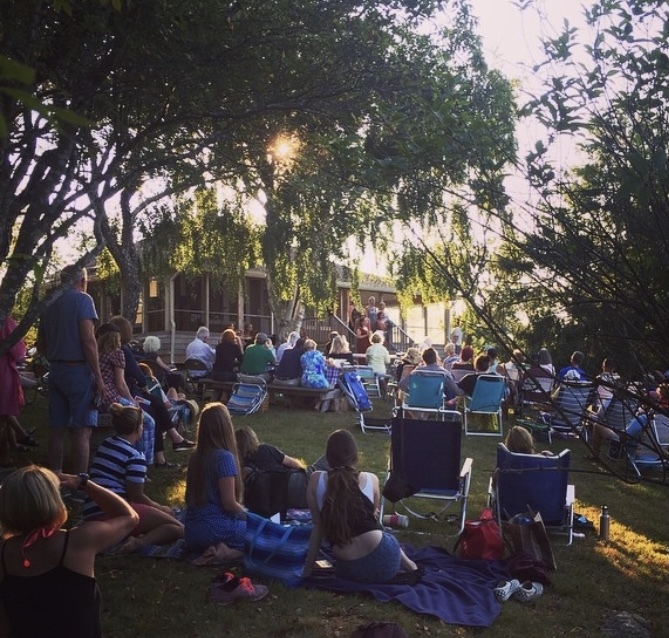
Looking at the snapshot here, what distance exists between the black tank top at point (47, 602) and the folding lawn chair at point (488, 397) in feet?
29.4

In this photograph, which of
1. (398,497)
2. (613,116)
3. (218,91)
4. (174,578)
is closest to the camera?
(613,116)

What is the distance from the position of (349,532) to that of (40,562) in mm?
2163

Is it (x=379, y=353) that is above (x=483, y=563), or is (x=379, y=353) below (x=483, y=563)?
above

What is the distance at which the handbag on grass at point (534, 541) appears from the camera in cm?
509

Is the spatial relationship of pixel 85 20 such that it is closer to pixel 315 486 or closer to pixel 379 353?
pixel 315 486

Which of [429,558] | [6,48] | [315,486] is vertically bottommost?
[429,558]

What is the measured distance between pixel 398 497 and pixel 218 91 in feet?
13.5

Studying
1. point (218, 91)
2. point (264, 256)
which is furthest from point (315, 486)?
point (264, 256)

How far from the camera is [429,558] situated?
5254 mm

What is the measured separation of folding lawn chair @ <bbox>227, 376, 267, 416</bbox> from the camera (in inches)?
476

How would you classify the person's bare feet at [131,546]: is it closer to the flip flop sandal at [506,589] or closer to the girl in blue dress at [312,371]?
the flip flop sandal at [506,589]

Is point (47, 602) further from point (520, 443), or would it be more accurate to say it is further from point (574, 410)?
point (520, 443)

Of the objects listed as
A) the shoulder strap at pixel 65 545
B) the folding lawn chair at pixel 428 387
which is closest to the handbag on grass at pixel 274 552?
the shoulder strap at pixel 65 545

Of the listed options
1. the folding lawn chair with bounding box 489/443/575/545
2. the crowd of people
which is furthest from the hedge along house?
the folding lawn chair with bounding box 489/443/575/545
